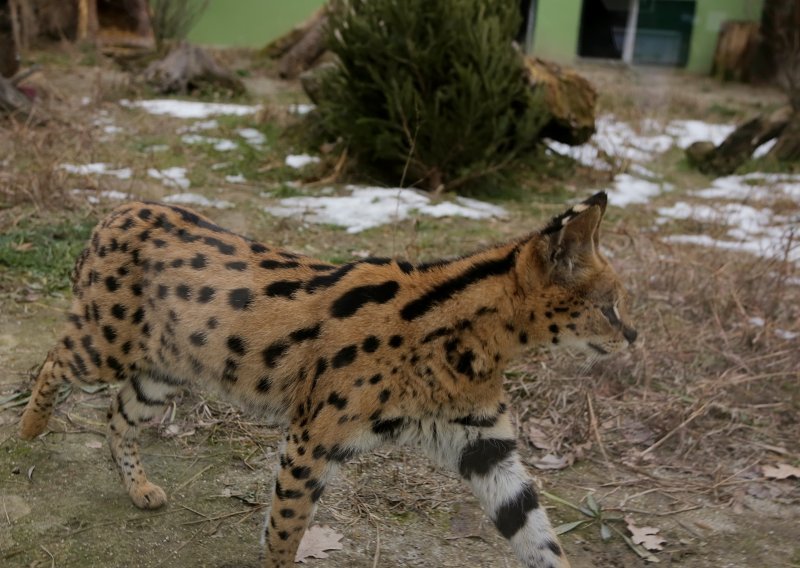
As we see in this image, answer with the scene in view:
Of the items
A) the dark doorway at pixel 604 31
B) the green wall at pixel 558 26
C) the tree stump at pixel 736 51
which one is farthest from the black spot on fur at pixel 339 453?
the tree stump at pixel 736 51

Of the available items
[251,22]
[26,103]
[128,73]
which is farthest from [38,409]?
[251,22]

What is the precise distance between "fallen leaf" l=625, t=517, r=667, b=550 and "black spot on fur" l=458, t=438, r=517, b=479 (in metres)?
0.99

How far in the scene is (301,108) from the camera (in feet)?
41.8

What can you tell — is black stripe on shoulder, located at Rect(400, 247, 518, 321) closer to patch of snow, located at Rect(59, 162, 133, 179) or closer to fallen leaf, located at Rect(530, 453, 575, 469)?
fallen leaf, located at Rect(530, 453, 575, 469)

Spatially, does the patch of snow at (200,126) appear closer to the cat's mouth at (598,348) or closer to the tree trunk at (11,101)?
the tree trunk at (11,101)

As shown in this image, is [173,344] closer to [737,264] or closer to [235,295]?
[235,295]

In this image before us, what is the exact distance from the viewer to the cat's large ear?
329 cm

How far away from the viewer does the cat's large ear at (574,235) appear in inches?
130

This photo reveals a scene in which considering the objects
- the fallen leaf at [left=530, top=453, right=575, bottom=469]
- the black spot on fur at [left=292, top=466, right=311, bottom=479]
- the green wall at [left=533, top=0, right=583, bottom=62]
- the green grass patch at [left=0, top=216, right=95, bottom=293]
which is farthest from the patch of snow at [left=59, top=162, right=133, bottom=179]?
the green wall at [left=533, top=0, right=583, bottom=62]

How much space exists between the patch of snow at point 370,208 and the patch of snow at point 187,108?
12.7 ft

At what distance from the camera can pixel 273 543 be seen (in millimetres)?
3404

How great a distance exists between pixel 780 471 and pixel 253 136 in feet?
27.0

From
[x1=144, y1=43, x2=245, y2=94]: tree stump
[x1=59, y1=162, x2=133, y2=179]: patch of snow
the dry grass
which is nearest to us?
the dry grass

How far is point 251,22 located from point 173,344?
50.3 ft
